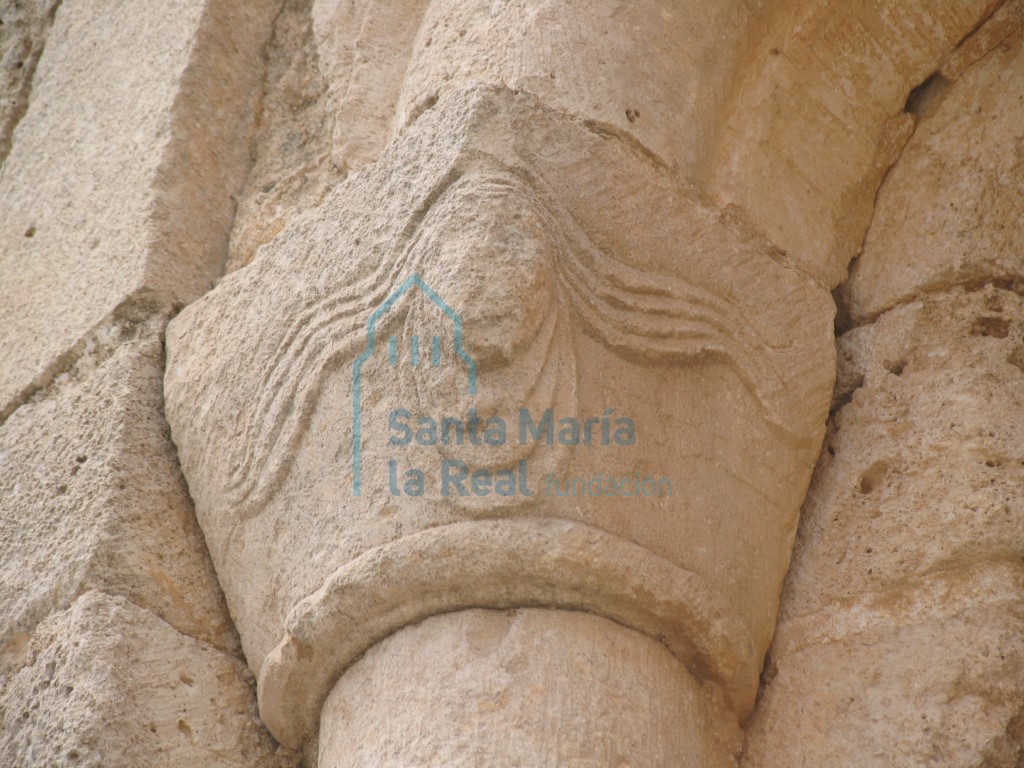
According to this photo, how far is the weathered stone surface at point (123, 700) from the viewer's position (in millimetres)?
1604

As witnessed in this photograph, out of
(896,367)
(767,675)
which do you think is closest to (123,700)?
(767,675)

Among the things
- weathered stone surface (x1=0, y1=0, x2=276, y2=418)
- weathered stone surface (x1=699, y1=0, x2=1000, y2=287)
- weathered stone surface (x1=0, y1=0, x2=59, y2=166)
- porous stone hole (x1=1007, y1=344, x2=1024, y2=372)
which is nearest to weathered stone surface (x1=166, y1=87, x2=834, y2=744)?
weathered stone surface (x1=699, y1=0, x2=1000, y2=287)

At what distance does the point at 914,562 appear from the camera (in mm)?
1663

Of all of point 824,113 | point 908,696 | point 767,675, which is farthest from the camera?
point 824,113

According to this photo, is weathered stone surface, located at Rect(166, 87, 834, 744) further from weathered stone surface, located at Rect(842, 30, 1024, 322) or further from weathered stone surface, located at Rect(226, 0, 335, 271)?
weathered stone surface, located at Rect(226, 0, 335, 271)

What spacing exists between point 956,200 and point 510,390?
84 centimetres

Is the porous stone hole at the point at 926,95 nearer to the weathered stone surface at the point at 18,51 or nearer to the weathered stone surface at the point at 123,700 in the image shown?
the weathered stone surface at the point at 123,700

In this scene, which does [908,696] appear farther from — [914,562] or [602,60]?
[602,60]

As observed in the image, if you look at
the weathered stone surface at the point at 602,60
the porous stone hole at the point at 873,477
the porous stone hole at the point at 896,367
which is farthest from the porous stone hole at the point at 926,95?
the porous stone hole at the point at 873,477

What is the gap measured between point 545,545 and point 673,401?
0.94 feet

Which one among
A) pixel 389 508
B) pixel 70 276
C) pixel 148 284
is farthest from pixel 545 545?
pixel 70 276

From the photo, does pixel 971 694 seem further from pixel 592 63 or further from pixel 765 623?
pixel 592 63

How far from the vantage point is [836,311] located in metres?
1.90

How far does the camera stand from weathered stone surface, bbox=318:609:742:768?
4.69ft
